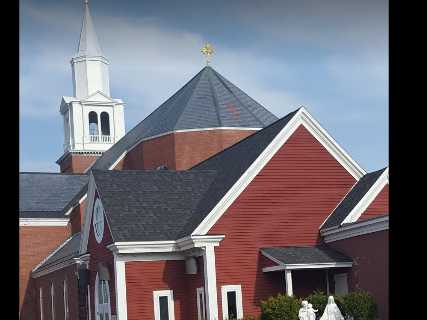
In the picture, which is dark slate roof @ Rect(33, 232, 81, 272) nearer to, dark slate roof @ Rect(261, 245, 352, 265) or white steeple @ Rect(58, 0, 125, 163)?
white steeple @ Rect(58, 0, 125, 163)

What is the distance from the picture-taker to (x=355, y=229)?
79.6 feet

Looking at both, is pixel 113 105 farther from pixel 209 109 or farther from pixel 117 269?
pixel 117 269

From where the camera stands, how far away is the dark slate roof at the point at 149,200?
2664 centimetres

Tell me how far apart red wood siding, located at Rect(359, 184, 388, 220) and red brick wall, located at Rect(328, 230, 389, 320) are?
49.8 inches

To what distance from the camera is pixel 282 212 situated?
26.4 m

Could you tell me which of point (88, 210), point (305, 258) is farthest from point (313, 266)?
point (88, 210)

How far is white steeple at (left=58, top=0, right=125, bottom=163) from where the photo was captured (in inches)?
2422

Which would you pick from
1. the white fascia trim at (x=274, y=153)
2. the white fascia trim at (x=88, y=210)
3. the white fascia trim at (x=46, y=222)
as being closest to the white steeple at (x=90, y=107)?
the white fascia trim at (x=46, y=222)

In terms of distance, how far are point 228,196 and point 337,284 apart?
4.72 meters

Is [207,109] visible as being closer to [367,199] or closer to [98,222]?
[98,222]

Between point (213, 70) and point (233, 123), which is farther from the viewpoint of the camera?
point (213, 70)

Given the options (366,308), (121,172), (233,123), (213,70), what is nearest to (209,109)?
(233,123)

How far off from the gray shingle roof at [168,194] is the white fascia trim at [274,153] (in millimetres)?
252

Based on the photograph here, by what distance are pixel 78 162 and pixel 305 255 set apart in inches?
1530
